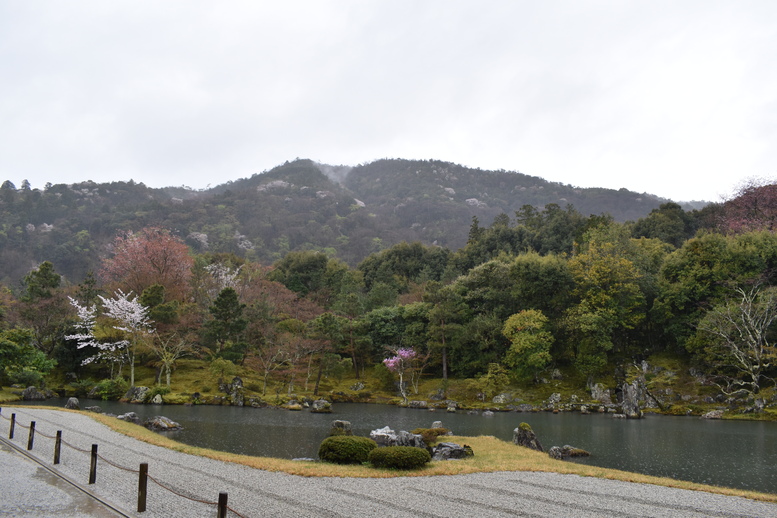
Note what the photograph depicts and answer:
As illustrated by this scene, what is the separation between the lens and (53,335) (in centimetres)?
4309

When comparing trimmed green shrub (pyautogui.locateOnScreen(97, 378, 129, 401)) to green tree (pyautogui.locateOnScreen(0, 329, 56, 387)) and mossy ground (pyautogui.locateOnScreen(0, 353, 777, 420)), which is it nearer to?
mossy ground (pyautogui.locateOnScreen(0, 353, 777, 420))

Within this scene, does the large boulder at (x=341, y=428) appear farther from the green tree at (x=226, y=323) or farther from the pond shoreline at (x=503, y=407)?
the green tree at (x=226, y=323)

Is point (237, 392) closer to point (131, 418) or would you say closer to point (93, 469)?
point (131, 418)

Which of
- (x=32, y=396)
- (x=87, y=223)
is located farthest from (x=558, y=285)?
(x=87, y=223)

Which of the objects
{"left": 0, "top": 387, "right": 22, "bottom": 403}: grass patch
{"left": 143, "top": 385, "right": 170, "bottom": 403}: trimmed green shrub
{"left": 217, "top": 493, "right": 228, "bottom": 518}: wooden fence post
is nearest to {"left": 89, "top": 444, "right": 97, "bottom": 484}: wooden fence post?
{"left": 217, "top": 493, "right": 228, "bottom": 518}: wooden fence post

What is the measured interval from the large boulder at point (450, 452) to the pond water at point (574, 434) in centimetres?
467

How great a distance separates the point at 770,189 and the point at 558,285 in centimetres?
2846

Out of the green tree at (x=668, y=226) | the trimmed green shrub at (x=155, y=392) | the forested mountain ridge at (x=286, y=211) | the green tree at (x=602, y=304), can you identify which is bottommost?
the trimmed green shrub at (x=155, y=392)

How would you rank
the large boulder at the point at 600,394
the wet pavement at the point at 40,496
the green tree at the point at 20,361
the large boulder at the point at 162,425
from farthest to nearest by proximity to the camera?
the large boulder at the point at 600,394
the green tree at the point at 20,361
the large boulder at the point at 162,425
the wet pavement at the point at 40,496

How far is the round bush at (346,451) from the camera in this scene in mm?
15500

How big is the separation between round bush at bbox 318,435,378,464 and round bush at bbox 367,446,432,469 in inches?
25.5

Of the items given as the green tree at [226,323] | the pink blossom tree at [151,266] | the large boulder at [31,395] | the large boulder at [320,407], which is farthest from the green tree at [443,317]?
the large boulder at [31,395]

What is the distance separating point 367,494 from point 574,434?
1778 cm

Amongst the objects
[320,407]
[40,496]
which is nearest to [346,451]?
[40,496]
